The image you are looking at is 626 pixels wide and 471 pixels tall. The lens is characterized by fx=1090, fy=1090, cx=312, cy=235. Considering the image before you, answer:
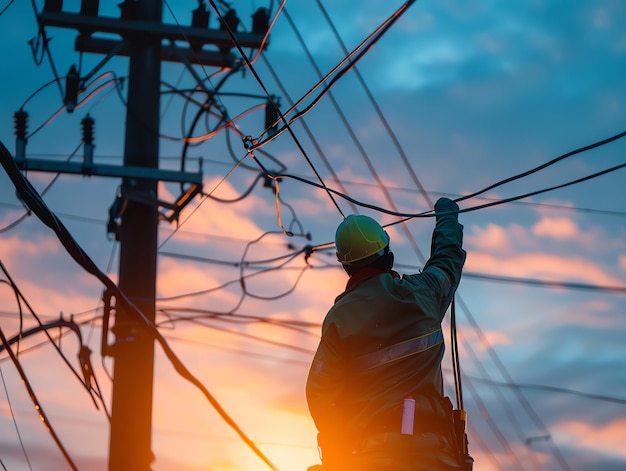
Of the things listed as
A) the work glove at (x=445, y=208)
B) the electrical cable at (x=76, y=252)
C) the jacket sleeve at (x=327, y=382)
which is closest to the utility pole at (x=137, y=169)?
A: the electrical cable at (x=76, y=252)

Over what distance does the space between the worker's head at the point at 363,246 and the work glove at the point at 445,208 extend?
1.69ft

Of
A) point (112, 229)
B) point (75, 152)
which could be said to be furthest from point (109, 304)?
point (75, 152)

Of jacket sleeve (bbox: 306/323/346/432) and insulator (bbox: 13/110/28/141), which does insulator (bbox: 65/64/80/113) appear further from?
jacket sleeve (bbox: 306/323/346/432)

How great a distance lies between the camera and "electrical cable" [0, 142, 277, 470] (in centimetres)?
751

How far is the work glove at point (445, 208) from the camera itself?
21.0ft

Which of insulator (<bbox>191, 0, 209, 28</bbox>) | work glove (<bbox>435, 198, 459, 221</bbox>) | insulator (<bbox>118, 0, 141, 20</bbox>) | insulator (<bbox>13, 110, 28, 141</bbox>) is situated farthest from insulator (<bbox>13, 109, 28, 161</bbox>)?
work glove (<bbox>435, 198, 459, 221</bbox>)

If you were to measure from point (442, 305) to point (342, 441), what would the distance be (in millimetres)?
912

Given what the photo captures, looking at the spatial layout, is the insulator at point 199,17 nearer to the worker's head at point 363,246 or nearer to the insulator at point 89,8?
the insulator at point 89,8

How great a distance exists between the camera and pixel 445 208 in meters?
6.53

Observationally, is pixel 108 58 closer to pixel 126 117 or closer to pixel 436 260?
pixel 126 117

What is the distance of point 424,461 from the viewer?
5480 mm

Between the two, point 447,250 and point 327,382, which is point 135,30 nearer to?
point 447,250

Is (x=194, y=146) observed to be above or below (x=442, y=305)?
above

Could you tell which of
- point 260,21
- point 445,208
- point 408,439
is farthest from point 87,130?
point 408,439
